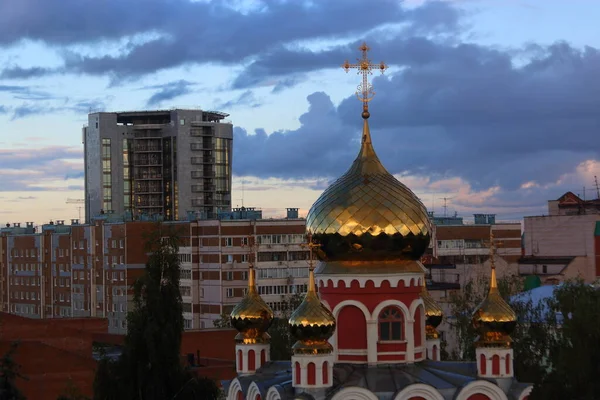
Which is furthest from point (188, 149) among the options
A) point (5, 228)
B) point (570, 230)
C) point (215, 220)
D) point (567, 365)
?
point (567, 365)

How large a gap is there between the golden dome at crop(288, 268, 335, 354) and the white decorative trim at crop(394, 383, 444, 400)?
131 cm

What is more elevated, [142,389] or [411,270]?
[411,270]

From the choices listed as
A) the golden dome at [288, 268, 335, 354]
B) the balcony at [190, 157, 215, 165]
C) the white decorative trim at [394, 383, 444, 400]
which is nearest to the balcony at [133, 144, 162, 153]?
the balcony at [190, 157, 215, 165]

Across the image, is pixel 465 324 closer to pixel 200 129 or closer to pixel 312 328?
pixel 312 328

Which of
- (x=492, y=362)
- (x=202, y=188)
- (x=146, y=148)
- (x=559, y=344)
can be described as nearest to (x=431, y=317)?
(x=492, y=362)

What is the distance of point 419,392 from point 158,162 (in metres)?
71.2

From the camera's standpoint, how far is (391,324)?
20.5 meters

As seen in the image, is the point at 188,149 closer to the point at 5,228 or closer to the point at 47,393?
the point at 5,228

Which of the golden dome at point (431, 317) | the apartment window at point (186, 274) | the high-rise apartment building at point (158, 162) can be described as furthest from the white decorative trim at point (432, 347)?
the high-rise apartment building at point (158, 162)

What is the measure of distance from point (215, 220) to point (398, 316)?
42.5 meters

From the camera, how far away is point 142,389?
76.8 feet

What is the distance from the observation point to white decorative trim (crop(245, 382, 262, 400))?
67.9ft

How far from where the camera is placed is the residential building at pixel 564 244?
6244 centimetres

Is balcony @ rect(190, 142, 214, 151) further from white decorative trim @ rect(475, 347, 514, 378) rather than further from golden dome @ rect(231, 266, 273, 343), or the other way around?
white decorative trim @ rect(475, 347, 514, 378)
